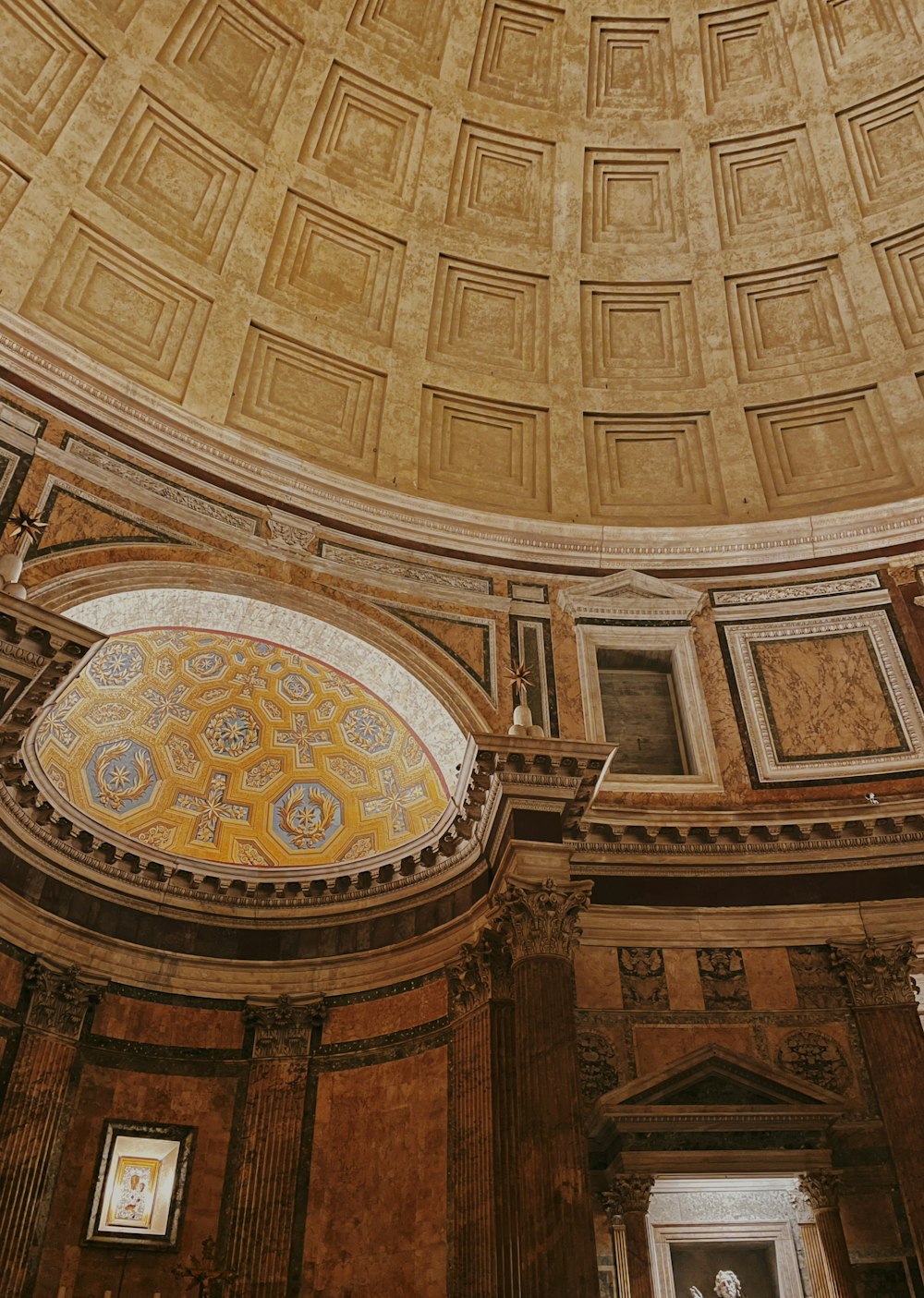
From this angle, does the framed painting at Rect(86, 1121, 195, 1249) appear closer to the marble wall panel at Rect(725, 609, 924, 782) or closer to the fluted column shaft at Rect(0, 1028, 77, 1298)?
the fluted column shaft at Rect(0, 1028, 77, 1298)

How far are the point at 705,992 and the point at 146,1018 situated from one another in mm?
7782

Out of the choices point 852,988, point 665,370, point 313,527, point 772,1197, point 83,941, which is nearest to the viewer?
point 772,1197

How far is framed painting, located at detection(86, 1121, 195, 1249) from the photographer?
14.5m

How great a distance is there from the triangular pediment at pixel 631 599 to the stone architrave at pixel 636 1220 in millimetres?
8489

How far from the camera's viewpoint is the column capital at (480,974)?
1414 centimetres

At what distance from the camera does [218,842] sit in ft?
59.2

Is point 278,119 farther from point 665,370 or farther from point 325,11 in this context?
point 665,370

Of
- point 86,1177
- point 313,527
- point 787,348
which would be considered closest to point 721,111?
point 787,348

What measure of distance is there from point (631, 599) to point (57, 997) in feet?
34.0

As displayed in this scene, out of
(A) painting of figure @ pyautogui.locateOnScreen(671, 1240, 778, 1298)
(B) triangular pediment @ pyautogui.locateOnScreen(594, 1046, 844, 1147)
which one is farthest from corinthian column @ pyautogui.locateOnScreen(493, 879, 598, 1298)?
(A) painting of figure @ pyautogui.locateOnScreen(671, 1240, 778, 1298)

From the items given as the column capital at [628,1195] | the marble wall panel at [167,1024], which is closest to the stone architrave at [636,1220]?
the column capital at [628,1195]

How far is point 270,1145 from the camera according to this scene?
15.2 meters

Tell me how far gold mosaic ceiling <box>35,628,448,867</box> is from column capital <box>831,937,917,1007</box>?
614 cm

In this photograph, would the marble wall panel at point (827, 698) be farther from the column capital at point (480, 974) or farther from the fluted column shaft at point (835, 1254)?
the fluted column shaft at point (835, 1254)
